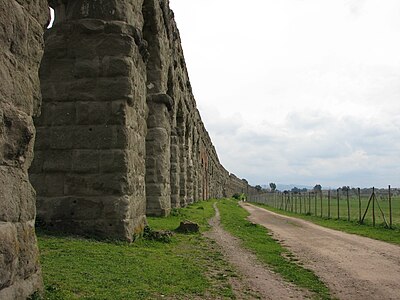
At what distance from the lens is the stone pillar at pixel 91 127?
7.35 meters

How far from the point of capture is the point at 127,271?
17.9 ft

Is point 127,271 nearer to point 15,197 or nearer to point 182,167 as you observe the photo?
point 15,197

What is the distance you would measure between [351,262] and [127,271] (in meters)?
4.78

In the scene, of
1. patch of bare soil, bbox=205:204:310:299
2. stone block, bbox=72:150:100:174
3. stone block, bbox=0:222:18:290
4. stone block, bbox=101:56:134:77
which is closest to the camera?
stone block, bbox=0:222:18:290

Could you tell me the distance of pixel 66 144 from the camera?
298 inches

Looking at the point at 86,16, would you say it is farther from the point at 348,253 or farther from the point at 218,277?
the point at 348,253

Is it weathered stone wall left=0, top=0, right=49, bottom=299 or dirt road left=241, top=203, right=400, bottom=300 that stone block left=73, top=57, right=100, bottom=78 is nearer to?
weathered stone wall left=0, top=0, right=49, bottom=299

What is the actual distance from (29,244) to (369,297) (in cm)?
423

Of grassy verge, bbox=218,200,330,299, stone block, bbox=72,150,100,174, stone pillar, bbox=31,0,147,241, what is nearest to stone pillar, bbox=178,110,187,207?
grassy verge, bbox=218,200,330,299

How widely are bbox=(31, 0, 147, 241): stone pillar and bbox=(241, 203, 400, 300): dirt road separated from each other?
11.6 feet

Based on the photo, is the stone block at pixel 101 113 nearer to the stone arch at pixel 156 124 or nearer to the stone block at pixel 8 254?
the stone block at pixel 8 254

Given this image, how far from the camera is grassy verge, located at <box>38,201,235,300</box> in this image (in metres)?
4.51

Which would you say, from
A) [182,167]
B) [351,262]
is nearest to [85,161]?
[351,262]

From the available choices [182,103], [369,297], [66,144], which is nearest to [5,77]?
[66,144]
